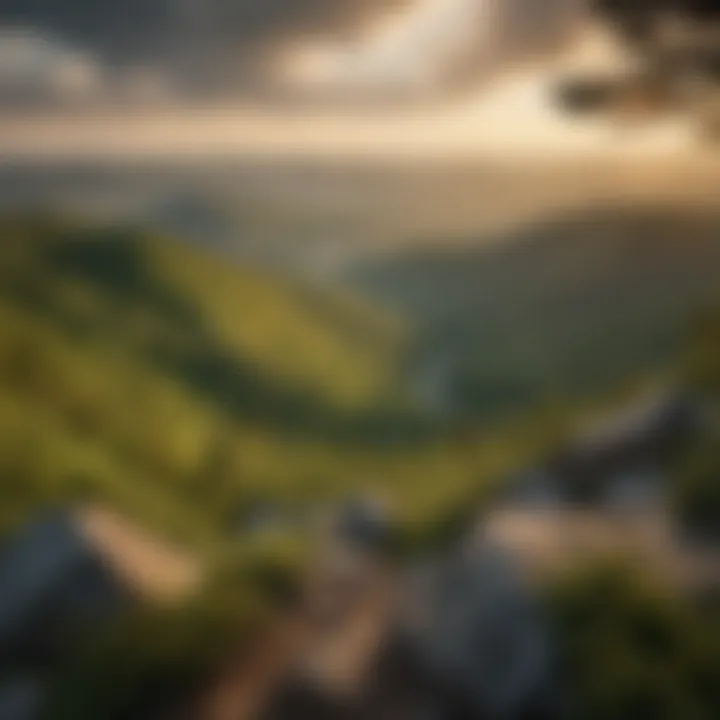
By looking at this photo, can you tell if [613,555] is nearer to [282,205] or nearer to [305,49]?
[282,205]

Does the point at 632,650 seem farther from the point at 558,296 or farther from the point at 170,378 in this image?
the point at 170,378

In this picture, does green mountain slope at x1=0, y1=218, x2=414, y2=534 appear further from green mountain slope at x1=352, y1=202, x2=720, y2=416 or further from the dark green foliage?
the dark green foliage

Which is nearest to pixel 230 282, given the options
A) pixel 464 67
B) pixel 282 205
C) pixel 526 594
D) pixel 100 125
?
pixel 282 205

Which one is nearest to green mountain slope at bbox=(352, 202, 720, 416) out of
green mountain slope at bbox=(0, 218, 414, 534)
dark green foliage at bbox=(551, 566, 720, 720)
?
green mountain slope at bbox=(0, 218, 414, 534)

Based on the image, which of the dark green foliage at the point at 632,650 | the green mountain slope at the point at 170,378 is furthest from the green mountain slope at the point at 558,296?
the dark green foliage at the point at 632,650

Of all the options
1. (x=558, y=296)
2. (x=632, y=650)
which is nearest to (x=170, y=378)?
(x=558, y=296)

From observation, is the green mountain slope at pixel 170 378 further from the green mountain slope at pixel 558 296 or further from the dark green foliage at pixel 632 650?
the dark green foliage at pixel 632 650

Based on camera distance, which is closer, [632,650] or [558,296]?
[632,650]

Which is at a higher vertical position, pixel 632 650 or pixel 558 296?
pixel 558 296
